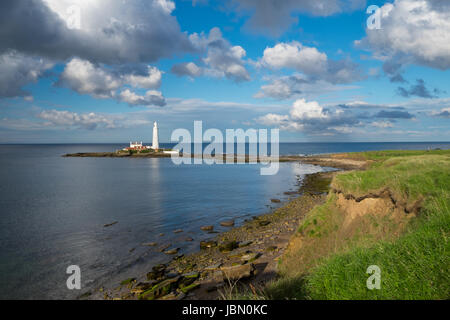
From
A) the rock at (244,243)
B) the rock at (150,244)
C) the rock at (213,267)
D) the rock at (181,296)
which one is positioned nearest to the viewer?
the rock at (181,296)

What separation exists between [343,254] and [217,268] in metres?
9.41

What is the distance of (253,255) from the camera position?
1761 cm

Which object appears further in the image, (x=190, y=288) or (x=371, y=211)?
(x=371, y=211)

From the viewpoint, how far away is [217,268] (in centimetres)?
1611

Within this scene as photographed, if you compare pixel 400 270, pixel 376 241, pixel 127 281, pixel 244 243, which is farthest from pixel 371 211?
pixel 127 281

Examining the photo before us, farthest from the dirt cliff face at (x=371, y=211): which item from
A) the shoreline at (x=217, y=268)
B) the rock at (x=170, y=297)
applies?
the rock at (x=170, y=297)

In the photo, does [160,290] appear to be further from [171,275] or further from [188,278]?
[171,275]

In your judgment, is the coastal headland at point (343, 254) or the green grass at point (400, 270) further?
the coastal headland at point (343, 254)

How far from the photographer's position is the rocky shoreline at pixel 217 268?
44.4 feet

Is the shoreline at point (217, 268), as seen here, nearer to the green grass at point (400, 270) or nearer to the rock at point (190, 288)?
the rock at point (190, 288)

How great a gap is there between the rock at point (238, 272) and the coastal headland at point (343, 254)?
0.05 meters

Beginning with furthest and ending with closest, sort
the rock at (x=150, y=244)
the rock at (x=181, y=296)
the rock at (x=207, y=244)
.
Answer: the rock at (x=150, y=244), the rock at (x=207, y=244), the rock at (x=181, y=296)

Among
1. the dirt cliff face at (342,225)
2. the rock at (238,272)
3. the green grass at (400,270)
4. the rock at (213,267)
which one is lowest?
the rock at (213,267)
